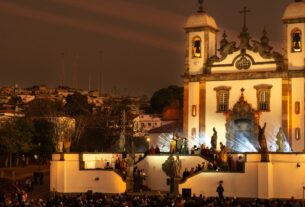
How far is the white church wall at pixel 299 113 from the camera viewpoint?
51.8m

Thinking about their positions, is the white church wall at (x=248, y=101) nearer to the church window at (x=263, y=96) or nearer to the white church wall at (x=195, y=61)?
the church window at (x=263, y=96)

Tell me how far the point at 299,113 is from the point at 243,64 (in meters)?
5.43

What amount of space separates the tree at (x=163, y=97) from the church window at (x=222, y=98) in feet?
167

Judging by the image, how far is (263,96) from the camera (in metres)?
53.4

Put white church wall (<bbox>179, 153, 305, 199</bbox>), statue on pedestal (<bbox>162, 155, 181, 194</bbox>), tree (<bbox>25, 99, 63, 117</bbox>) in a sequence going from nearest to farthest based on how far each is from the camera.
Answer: white church wall (<bbox>179, 153, 305, 199</bbox>) → statue on pedestal (<bbox>162, 155, 181, 194</bbox>) → tree (<bbox>25, 99, 63, 117</bbox>)

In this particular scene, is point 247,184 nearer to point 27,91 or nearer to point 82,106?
point 82,106

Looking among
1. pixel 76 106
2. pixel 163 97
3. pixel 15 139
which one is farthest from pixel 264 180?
pixel 163 97

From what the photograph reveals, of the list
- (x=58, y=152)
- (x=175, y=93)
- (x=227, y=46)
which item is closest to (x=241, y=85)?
(x=227, y=46)

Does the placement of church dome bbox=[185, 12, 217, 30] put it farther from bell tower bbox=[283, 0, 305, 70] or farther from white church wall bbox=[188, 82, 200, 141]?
bell tower bbox=[283, 0, 305, 70]

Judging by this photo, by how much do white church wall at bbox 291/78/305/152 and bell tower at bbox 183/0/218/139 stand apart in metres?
6.62

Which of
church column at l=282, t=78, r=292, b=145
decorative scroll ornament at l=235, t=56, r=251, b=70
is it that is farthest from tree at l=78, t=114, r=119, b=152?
church column at l=282, t=78, r=292, b=145

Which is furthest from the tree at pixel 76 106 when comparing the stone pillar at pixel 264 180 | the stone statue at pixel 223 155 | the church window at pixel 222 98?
the stone pillar at pixel 264 180

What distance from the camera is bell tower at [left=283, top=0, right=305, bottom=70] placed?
53.1 metres

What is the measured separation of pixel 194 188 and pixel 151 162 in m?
4.33
